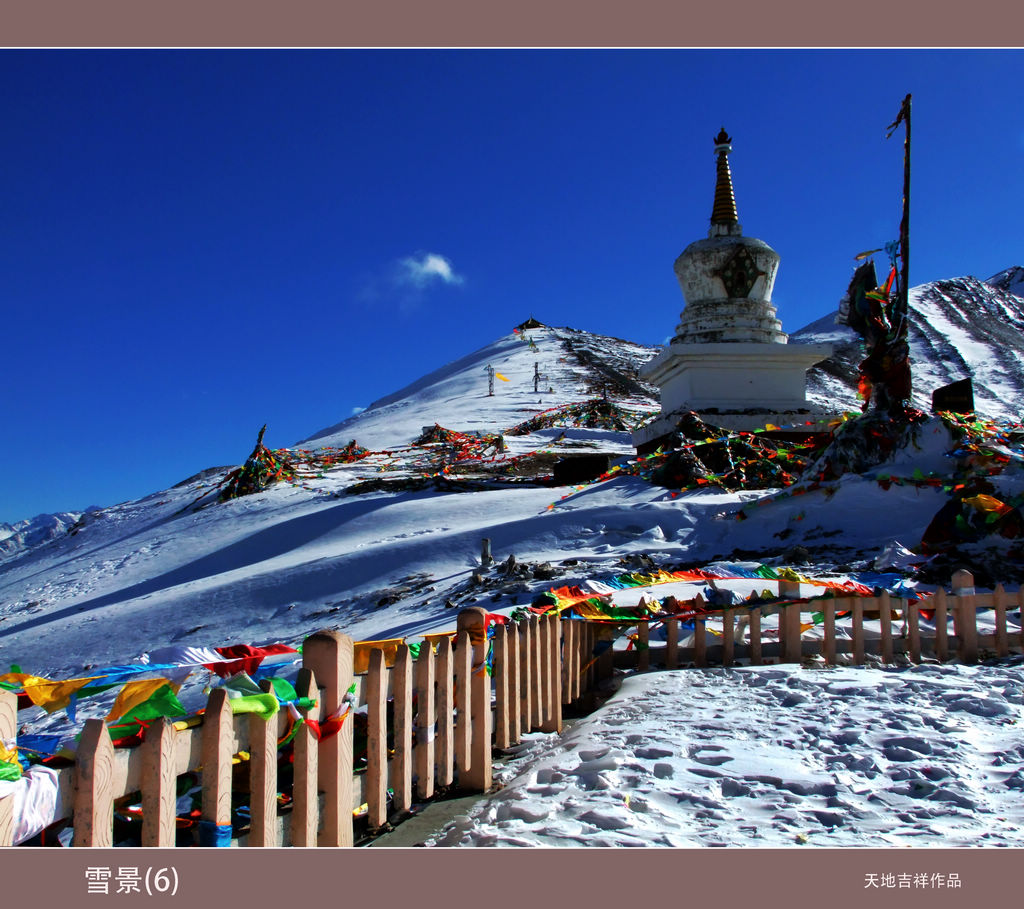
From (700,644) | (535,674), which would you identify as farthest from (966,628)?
(535,674)

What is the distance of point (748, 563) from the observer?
9.93m

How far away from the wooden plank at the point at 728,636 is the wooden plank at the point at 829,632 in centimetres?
68

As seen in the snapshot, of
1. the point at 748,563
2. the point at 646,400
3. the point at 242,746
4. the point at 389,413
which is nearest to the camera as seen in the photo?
the point at 242,746

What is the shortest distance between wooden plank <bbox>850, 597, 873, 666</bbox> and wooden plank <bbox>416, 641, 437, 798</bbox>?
386 cm

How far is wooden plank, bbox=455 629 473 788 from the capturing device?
4188 millimetres

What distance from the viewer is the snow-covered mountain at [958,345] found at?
56.1 m

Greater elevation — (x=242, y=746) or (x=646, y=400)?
(x=646, y=400)

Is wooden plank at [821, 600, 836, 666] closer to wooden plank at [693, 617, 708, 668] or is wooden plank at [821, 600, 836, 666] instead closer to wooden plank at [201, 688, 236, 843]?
wooden plank at [693, 617, 708, 668]

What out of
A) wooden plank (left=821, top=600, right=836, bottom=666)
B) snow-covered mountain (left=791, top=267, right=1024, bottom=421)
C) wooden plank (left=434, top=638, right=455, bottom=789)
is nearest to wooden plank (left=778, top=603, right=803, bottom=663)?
wooden plank (left=821, top=600, right=836, bottom=666)

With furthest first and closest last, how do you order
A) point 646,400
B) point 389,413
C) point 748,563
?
point 389,413
point 646,400
point 748,563

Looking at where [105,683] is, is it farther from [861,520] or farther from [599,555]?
[861,520]

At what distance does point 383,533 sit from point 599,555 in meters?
4.09

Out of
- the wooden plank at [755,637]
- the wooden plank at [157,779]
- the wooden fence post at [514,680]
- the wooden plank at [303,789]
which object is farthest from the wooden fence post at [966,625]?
the wooden plank at [157,779]

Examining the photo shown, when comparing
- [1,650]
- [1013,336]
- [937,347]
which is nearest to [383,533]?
[1,650]
